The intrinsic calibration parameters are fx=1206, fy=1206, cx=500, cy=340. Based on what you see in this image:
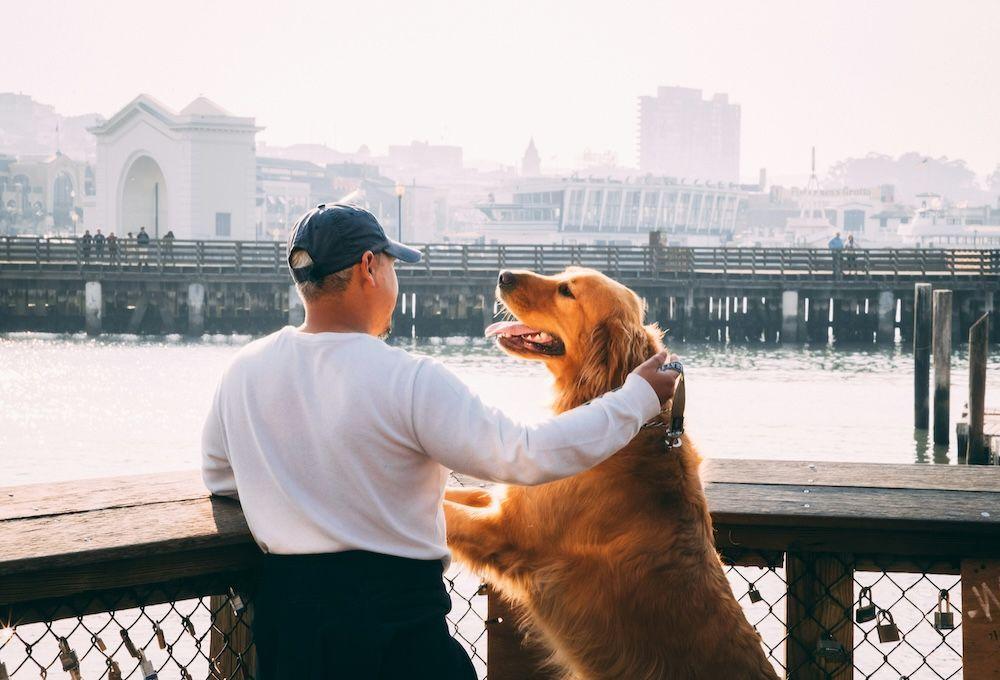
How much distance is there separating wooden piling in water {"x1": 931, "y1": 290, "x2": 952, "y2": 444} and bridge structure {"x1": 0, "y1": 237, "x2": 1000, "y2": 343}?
18.5 m

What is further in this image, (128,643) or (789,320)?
(789,320)

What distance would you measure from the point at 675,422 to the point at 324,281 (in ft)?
2.57

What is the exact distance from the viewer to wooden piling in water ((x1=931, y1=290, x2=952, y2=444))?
18.4 meters

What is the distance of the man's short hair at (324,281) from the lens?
→ 6.95 feet

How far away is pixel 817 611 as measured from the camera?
2.58 metres

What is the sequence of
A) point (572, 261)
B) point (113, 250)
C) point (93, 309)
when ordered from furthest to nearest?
point (572, 261) → point (113, 250) → point (93, 309)

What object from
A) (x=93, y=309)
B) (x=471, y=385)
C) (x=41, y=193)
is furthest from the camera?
(x=41, y=193)

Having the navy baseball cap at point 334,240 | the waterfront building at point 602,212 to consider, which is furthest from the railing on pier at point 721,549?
the waterfront building at point 602,212

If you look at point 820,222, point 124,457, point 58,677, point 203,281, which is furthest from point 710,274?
point 820,222

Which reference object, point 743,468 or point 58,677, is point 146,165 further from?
point 743,468

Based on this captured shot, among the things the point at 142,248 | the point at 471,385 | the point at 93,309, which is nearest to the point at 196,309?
the point at 93,309

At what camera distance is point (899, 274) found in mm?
37969

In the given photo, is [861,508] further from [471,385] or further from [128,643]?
[471,385]

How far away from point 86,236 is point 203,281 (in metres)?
4.92
